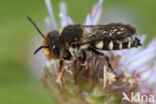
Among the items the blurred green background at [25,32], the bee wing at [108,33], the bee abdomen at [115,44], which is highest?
the bee wing at [108,33]

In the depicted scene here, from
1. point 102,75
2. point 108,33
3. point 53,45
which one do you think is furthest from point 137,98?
point 53,45

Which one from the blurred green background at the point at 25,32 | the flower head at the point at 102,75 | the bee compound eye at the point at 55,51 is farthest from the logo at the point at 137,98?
the blurred green background at the point at 25,32

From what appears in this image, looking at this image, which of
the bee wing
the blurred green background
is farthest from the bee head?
the blurred green background

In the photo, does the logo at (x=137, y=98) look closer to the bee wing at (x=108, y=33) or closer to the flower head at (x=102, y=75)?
the flower head at (x=102, y=75)

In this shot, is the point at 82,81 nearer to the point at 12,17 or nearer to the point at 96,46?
the point at 96,46

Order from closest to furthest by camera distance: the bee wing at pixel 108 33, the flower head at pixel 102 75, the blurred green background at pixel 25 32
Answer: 1. the bee wing at pixel 108 33
2. the flower head at pixel 102 75
3. the blurred green background at pixel 25 32

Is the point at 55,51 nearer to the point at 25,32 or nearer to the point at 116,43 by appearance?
the point at 116,43

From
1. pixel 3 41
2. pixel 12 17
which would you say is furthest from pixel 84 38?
pixel 12 17
